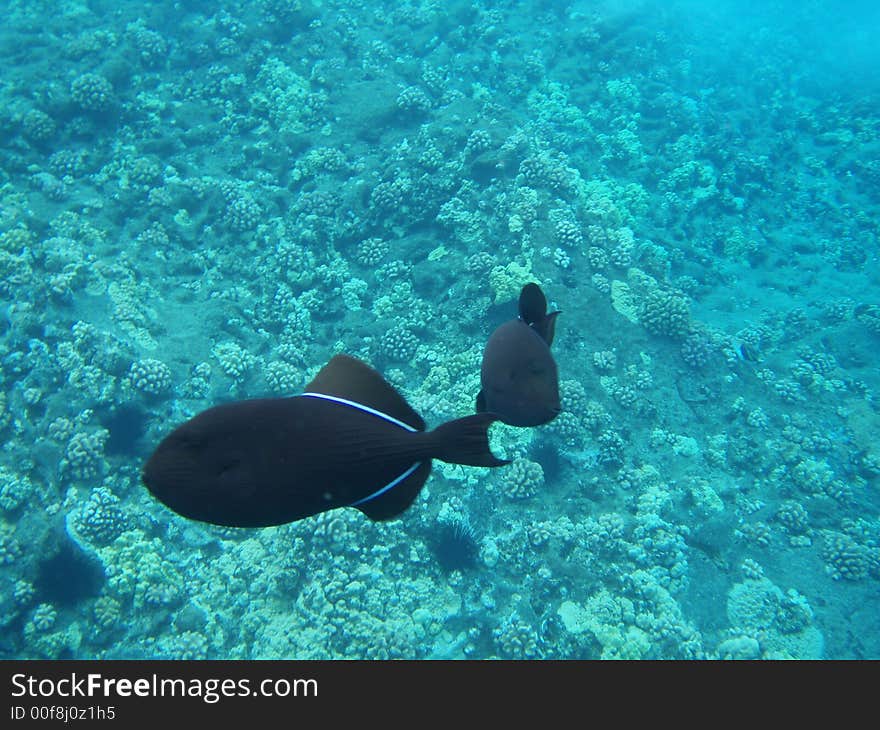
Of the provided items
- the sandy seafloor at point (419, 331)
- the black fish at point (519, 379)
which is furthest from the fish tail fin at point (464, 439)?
the sandy seafloor at point (419, 331)

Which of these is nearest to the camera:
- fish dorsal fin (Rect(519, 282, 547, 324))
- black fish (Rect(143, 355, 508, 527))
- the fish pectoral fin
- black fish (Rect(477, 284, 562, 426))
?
black fish (Rect(143, 355, 508, 527))

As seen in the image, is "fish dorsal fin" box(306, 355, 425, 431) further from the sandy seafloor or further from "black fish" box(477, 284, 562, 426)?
the sandy seafloor

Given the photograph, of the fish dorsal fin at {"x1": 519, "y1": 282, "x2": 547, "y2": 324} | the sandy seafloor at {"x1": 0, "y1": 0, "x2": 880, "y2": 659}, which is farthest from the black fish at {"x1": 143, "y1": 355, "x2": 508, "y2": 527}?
the sandy seafloor at {"x1": 0, "y1": 0, "x2": 880, "y2": 659}

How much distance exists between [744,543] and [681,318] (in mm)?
3857

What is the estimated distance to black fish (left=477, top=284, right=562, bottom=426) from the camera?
246 cm

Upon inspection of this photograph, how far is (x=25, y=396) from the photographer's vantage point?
692cm

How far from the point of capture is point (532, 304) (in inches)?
110

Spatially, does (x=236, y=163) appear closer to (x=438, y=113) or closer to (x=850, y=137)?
(x=438, y=113)

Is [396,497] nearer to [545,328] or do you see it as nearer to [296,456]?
[296,456]

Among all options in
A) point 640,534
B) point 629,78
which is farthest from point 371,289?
point 629,78

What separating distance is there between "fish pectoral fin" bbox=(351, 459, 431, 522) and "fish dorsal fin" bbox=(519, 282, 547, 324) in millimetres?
1399

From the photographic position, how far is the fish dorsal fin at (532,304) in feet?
9.09

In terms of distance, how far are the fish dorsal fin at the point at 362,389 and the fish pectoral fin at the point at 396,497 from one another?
6.0 inches

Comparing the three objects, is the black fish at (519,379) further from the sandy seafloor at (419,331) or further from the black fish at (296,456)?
the sandy seafloor at (419,331)
